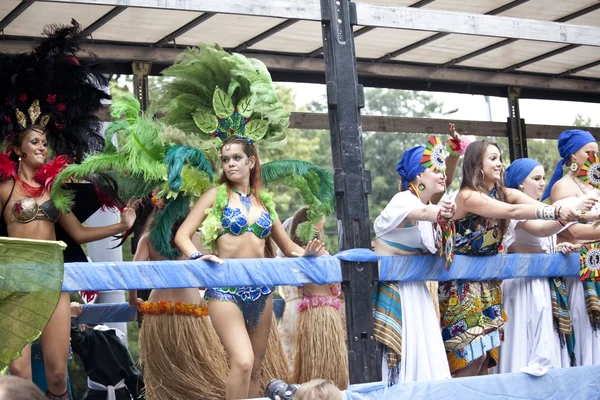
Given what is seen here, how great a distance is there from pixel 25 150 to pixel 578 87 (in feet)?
17.0

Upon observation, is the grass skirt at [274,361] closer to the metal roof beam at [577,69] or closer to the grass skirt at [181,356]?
the grass skirt at [181,356]

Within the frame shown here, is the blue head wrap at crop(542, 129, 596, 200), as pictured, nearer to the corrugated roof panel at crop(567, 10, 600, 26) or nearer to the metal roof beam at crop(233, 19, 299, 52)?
the corrugated roof panel at crop(567, 10, 600, 26)

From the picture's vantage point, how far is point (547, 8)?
6.57 meters

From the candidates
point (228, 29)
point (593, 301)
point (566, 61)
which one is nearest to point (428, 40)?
point (566, 61)

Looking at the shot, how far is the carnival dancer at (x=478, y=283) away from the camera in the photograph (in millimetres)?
4859

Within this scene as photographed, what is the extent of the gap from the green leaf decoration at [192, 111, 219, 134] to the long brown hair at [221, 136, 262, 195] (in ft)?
0.55

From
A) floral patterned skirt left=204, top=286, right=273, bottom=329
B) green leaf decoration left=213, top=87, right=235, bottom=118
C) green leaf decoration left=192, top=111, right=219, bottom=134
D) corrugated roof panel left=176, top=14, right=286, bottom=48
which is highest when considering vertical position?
corrugated roof panel left=176, top=14, right=286, bottom=48

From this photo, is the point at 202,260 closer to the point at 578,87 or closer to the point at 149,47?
the point at 149,47

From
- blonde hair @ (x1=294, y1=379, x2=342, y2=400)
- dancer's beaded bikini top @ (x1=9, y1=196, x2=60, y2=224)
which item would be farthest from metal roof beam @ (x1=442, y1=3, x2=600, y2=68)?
blonde hair @ (x1=294, y1=379, x2=342, y2=400)

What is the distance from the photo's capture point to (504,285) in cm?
533

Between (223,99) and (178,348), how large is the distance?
1.65 m

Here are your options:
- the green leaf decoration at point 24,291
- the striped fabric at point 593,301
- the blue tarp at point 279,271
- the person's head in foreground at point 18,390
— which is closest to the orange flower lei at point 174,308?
the blue tarp at point 279,271

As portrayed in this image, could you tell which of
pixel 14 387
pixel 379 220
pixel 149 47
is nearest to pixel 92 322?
pixel 149 47

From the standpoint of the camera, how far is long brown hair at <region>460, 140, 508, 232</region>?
5082 mm
